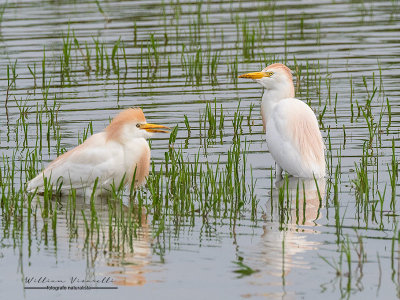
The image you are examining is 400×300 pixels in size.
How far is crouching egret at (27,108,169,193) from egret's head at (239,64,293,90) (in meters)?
2.21

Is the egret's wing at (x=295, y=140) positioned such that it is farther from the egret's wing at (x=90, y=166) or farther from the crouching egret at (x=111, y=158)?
the egret's wing at (x=90, y=166)

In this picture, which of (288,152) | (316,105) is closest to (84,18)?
(316,105)

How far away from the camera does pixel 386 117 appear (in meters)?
12.6

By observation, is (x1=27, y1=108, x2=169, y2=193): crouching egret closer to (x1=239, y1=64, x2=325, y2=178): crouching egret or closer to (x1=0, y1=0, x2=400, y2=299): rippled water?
(x1=0, y1=0, x2=400, y2=299): rippled water

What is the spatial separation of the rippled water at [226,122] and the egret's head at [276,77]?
752mm

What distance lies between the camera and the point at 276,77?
11586 millimetres

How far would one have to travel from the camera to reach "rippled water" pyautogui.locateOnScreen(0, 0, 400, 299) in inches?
290

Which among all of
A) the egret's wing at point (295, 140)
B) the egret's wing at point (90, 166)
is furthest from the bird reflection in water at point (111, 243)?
the egret's wing at point (295, 140)

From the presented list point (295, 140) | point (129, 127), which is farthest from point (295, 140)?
point (129, 127)

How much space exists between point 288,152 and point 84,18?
33.9 feet

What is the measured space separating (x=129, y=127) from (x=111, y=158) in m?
0.34

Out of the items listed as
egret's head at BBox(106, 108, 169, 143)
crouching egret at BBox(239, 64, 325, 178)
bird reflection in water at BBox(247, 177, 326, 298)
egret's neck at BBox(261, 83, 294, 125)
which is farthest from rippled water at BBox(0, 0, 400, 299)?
egret's head at BBox(106, 108, 169, 143)

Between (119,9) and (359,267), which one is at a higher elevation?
(119,9)

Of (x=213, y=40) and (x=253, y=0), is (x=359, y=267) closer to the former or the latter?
(x=213, y=40)
